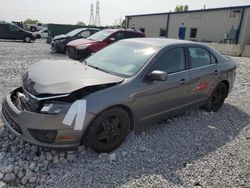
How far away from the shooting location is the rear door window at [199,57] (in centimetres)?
439

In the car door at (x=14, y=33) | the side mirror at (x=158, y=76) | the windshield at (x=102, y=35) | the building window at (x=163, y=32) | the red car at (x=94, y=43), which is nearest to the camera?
the side mirror at (x=158, y=76)

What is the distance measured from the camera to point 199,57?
15.1 ft

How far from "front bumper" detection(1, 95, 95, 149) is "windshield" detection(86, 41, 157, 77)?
3.33 ft

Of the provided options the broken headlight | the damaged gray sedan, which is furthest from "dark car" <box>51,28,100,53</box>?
the damaged gray sedan

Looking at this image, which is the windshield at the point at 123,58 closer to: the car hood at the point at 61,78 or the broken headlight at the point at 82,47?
the car hood at the point at 61,78

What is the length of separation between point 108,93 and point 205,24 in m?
23.6

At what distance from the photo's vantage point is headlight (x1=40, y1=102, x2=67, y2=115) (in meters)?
2.74

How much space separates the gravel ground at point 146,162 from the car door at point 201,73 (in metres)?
0.69

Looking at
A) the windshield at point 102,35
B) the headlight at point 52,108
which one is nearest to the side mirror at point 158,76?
the headlight at point 52,108

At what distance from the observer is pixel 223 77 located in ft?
16.6

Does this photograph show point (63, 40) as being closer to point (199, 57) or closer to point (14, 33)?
point (14, 33)

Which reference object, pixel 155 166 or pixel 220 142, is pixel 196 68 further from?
pixel 155 166

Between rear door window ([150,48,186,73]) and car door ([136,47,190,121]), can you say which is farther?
rear door window ([150,48,186,73])

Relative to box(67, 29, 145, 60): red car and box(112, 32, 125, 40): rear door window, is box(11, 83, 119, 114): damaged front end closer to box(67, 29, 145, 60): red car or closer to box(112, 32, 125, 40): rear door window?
box(67, 29, 145, 60): red car
